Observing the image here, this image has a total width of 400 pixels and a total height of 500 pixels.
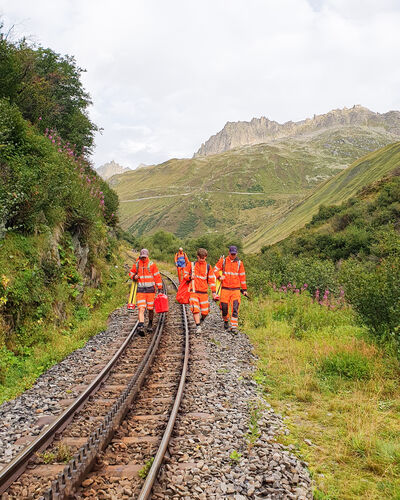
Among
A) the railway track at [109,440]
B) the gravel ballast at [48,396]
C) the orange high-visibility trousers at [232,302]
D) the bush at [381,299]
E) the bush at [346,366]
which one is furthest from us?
the orange high-visibility trousers at [232,302]

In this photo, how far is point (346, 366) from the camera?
6.45m

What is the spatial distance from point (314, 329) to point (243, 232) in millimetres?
106510

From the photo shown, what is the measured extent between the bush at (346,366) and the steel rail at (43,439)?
4.27 metres

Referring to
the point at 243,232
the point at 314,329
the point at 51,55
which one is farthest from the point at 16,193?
the point at 243,232

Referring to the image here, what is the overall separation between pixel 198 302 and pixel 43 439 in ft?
19.3

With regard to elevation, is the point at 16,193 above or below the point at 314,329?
above

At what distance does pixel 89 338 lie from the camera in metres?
9.46

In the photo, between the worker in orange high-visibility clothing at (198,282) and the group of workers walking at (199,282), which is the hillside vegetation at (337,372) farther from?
the worker in orange high-visibility clothing at (198,282)

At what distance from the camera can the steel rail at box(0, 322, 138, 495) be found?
11.7 ft

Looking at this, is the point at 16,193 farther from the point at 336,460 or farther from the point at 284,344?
the point at 336,460

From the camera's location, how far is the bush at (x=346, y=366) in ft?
20.2

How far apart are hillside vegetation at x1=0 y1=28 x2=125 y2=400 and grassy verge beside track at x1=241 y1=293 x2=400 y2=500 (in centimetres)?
483

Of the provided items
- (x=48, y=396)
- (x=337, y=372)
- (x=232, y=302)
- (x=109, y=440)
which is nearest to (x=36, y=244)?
(x=48, y=396)

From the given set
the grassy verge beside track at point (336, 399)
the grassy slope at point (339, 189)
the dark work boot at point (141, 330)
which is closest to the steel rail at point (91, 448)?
the grassy verge beside track at point (336, 399)
